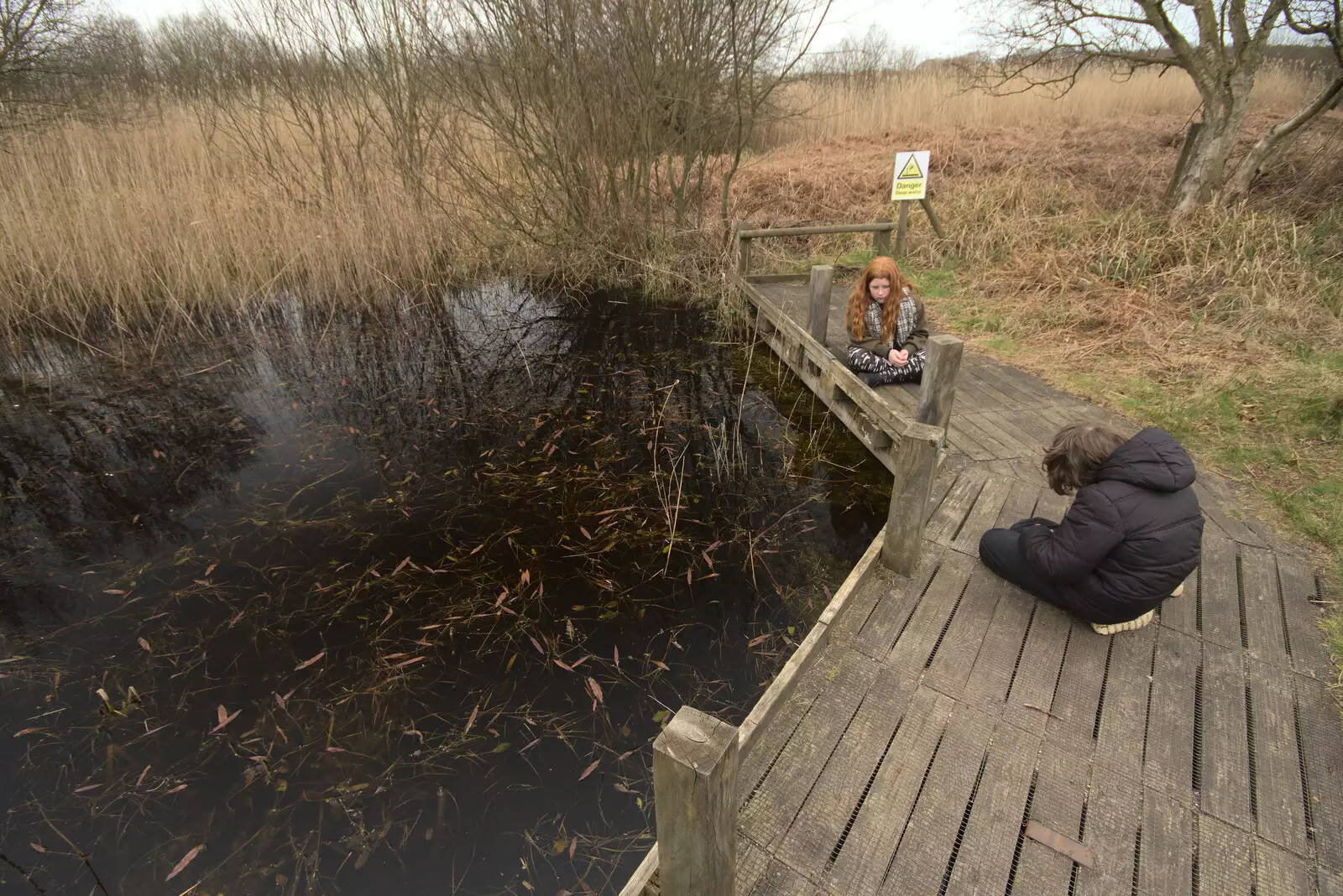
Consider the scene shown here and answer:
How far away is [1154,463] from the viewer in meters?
2.42

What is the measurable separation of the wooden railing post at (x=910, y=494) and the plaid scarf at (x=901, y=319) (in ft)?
7.81

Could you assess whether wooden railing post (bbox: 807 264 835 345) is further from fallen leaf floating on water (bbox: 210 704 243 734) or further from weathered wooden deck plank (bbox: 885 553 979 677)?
fallen leaf floating on water (bbox: 210 704 243 734)

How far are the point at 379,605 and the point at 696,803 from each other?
288 cm

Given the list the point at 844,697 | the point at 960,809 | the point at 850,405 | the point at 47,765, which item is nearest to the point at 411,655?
the point at 47,765

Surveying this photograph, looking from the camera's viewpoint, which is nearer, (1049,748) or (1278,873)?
(1278,873)

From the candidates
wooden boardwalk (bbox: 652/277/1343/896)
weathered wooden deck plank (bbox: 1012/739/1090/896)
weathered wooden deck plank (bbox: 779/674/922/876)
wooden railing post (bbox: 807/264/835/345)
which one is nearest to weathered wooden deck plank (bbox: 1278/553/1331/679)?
wooden boardwalk (bbox: 652/277/1343/896)

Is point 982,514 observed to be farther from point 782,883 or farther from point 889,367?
point 782,883

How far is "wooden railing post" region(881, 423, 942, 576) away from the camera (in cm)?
285

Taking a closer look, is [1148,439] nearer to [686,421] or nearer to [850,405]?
[850,405]

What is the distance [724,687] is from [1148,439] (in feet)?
7.24

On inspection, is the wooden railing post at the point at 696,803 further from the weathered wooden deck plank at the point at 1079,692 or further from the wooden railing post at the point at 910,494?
the wooden railing post at the point at 910,494

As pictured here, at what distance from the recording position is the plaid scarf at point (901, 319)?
5105 millimetres

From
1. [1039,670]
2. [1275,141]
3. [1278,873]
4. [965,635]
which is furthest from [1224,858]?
[1275,141]

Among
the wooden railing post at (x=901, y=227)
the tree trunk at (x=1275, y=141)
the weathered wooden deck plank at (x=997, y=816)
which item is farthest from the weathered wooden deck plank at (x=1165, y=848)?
the tree trunk at (x=1275, y=141)
